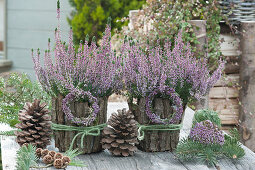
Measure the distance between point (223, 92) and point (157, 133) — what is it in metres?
2.12

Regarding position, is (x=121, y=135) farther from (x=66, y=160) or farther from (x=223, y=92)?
(x=223, y=92)

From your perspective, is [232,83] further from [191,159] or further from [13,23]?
[13,23]

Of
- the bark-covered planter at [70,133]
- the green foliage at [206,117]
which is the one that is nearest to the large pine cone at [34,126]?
the bark-covered planter at [70,133]

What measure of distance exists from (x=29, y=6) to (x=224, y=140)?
601 centimetres

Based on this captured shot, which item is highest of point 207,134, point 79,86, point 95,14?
point 95,14

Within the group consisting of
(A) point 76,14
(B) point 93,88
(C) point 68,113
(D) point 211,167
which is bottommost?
(D) point 211,167

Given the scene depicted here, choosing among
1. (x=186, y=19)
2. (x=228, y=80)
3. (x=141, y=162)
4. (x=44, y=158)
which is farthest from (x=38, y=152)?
(x=228, y=80)

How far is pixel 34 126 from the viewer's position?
1786 millimetres

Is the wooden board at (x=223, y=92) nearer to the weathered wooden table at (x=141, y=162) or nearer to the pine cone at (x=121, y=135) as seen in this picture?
the weathered wooden table at (x=141, y=162)

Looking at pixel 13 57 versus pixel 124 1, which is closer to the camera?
pixel 124 1

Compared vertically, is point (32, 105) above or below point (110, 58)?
below

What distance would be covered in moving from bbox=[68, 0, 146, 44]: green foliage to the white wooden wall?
874 millimetres

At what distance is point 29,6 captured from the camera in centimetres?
712

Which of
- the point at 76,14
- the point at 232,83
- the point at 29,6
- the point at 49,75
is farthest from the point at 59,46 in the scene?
the point at 29,6
